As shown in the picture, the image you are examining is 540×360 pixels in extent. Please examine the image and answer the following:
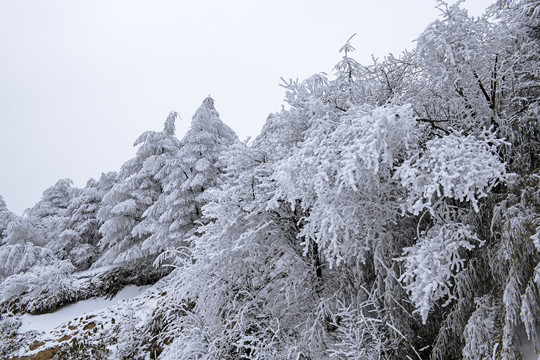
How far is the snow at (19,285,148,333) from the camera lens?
11.0 meters

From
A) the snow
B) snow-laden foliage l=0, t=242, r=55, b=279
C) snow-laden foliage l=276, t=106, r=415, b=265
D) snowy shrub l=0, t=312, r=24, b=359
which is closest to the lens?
snow-laden foliage l=276, t=106, r=415, b=265

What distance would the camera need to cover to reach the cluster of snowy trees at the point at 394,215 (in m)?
3.33

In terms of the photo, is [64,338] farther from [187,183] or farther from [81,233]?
[81,233]

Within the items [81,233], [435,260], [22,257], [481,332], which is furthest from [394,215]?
[81,233]

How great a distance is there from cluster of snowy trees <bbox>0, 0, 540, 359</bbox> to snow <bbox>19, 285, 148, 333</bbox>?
6.86 metres

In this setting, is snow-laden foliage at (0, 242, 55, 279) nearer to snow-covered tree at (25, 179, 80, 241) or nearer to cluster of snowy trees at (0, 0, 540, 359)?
snow-covered tree at (25, 179, 80, 241)

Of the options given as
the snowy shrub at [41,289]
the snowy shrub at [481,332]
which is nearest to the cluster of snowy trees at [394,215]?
the snowy shrub at [481,332]

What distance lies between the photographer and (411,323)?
4.45 metres

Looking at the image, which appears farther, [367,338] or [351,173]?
[367,338]

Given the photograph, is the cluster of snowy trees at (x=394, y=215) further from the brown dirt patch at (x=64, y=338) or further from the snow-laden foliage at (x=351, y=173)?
the brown dirt patch at (x=64, y=338)

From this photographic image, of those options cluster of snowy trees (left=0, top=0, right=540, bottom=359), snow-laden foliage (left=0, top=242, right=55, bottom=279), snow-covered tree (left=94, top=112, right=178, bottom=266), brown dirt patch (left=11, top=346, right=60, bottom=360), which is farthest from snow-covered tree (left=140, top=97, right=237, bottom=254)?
snow-laden foliage (left=0, top=242, right=55, bottom=279)

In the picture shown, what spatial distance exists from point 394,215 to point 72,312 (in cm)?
1262

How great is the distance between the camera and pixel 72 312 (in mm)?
11609

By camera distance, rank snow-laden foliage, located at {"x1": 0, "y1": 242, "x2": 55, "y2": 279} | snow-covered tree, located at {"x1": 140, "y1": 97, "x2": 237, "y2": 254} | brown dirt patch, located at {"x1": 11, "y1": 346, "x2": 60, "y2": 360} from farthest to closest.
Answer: snow-laden foliage, located at {"x1": 0, "y1": 242, "x2": 55, "y2": 279}, snow-covered tree, located at {"x1": 140, "y1": 97, "x2": 237, "y2": 254}, brown dirt patch, located at {"x1": 11, "y1": 346, "x2": 60, "y2": 360}
